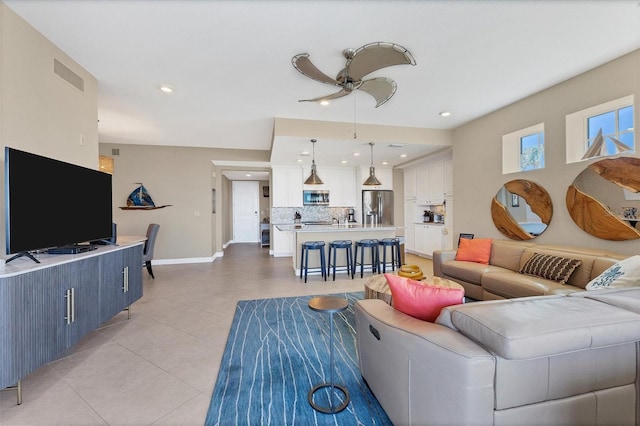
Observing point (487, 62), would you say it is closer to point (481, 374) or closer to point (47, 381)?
point (481, 374)

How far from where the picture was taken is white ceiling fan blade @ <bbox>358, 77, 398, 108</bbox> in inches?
111

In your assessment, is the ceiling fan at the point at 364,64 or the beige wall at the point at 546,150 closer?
the ceiling fan at the point at 364,64

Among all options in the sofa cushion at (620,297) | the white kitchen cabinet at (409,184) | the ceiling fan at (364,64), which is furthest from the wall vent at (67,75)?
the white kitchen cabinet at (409,184)

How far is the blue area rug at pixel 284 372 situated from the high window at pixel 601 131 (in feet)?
11.4

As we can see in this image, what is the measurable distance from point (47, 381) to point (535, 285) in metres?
4.45

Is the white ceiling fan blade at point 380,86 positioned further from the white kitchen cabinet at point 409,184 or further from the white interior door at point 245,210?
the white interior door at point 245,210

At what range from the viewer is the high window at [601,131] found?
2848mm

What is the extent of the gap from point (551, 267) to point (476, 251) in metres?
1.05

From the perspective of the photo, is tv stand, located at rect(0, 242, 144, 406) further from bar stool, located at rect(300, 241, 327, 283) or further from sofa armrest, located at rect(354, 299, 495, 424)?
bar stool, located at rect(300, 241, 327, 283)

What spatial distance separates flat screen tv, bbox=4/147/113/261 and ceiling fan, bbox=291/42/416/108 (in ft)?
7.68

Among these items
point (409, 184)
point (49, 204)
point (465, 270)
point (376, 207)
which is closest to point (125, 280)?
point (49, 204)

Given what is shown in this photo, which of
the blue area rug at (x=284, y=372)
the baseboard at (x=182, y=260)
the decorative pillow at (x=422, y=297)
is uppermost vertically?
the decorative pillow at (x=422, y=297)

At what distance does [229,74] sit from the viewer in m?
3.12

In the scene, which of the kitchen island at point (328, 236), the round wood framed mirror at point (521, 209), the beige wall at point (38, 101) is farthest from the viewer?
the kitchen island at point (328, 236)
